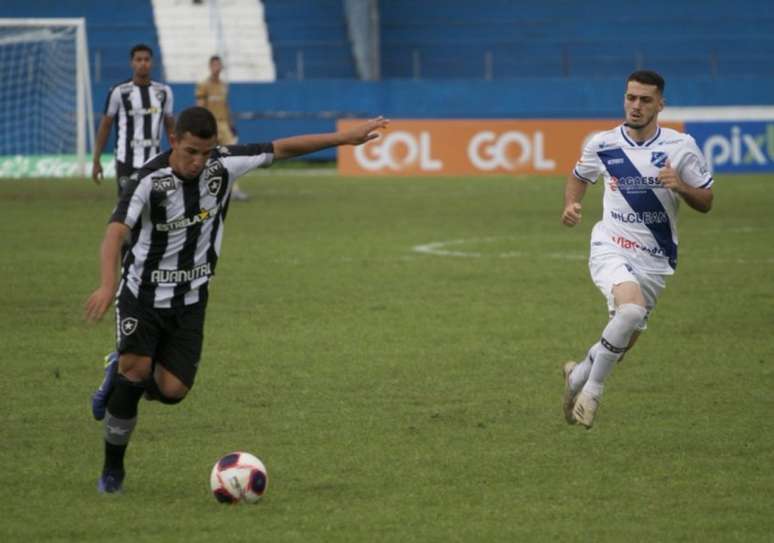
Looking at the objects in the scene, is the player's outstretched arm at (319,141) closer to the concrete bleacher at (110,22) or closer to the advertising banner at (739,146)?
the advertising banner at (739,146)

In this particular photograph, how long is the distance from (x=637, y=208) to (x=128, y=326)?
3076mm

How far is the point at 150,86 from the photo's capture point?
1619cm

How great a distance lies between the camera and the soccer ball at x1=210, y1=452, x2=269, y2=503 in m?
6.50

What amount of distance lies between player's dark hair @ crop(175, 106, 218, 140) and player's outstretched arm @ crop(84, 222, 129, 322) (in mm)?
498

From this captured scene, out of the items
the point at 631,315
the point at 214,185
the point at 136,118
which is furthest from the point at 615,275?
the point at 136,118

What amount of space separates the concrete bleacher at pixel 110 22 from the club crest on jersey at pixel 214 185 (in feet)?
104

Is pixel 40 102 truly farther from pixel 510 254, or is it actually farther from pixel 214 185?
pixel 214 185

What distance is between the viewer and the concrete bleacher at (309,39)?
39312 millimetres

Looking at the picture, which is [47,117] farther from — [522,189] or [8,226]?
[8,226]

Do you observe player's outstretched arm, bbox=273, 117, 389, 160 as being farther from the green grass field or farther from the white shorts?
the white shorts

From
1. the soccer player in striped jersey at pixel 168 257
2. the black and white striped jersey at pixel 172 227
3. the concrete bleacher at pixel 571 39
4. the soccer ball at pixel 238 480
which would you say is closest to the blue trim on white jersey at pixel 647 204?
the soccer player in striped jersey at pixel 168 257

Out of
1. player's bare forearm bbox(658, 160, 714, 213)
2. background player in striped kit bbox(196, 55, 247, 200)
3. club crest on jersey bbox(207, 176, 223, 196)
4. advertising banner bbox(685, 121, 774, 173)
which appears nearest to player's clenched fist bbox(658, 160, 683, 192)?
player's bare forearm bbox(658, 160, 714, 213)

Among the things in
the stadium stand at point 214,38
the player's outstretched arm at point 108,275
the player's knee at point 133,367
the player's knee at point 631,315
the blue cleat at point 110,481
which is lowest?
the stadium stand at point 214,38

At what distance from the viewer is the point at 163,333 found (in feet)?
23.0
